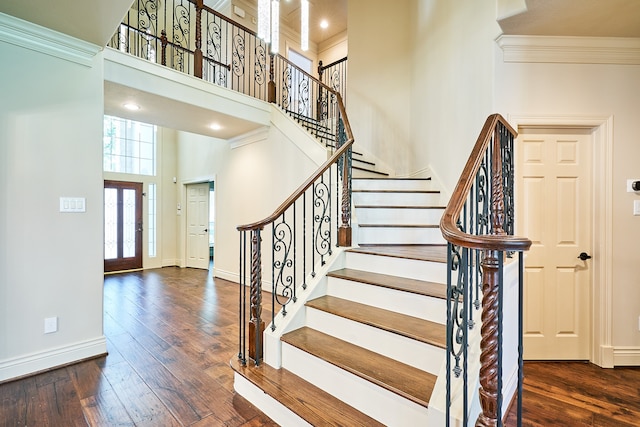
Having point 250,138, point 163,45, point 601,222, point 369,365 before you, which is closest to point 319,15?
point 250,138

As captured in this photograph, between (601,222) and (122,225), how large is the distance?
737 cm

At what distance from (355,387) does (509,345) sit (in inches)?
41.4

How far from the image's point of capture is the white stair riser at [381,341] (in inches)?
63.2

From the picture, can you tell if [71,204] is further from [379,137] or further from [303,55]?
[303,55]

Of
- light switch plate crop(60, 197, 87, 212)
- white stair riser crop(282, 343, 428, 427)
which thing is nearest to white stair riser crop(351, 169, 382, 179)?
white stair riser crop(282, 343, 428, 427)

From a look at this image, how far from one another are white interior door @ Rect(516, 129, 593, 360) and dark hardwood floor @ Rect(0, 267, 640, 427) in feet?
0.85

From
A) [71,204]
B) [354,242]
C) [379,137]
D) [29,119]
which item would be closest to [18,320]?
[71,204]

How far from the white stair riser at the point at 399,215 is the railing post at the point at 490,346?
211 centimetres

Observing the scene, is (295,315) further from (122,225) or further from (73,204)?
(122,225)

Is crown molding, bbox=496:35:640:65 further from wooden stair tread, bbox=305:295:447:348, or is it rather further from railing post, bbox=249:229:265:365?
railing post, bbox=249:229:265:365

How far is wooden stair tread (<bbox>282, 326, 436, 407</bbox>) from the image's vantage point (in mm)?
1465

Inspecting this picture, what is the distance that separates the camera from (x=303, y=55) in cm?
735

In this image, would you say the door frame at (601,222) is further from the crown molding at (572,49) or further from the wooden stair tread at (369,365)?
the wooden stair tread at (369,365)

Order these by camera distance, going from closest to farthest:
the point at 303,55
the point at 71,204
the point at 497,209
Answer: the point at 497,209 < the point at 71,204 < the point at 303,55
